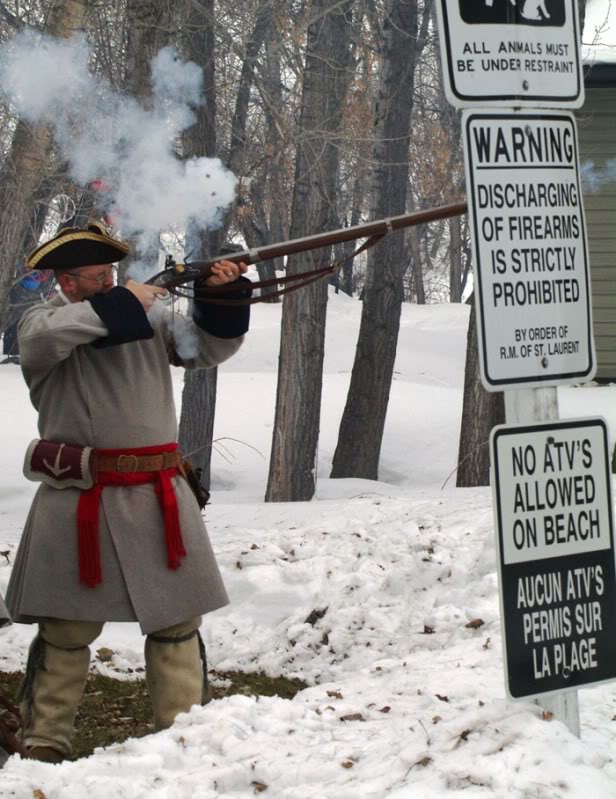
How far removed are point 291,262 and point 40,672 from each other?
7.47 m

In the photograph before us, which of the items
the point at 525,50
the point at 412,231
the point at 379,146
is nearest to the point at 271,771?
the point at 525,50

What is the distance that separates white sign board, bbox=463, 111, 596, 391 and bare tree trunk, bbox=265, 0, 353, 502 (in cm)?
813

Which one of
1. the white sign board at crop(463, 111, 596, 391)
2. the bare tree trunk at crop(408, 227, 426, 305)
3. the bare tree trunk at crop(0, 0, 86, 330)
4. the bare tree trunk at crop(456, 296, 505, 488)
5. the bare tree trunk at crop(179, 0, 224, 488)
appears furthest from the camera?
the bare tree trunk at crop(408, 227, 426, 305)

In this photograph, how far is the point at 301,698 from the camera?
14.5 feet

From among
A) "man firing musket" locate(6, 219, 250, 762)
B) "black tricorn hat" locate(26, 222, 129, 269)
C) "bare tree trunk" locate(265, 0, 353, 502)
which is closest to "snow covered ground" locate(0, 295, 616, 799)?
"bare tree trunk" locate(265, 0, 353, 502)

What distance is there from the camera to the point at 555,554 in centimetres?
327

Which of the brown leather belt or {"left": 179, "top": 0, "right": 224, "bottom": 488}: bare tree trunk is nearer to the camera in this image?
the brown leather belt

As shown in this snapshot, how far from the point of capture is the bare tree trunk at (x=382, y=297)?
1307 cm

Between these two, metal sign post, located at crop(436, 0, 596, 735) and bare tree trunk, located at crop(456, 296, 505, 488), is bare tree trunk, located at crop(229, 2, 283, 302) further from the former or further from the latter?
metal sign post, located at crop(436, 0, 596, 735)

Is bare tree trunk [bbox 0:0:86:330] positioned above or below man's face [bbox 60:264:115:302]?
above

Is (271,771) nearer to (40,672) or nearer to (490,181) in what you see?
(40,672)

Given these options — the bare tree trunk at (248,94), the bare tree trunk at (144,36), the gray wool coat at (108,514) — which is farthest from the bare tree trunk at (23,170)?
the gray wool coat at (108,514)

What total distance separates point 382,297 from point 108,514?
30.6ft

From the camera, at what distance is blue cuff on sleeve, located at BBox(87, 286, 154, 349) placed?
435cm
